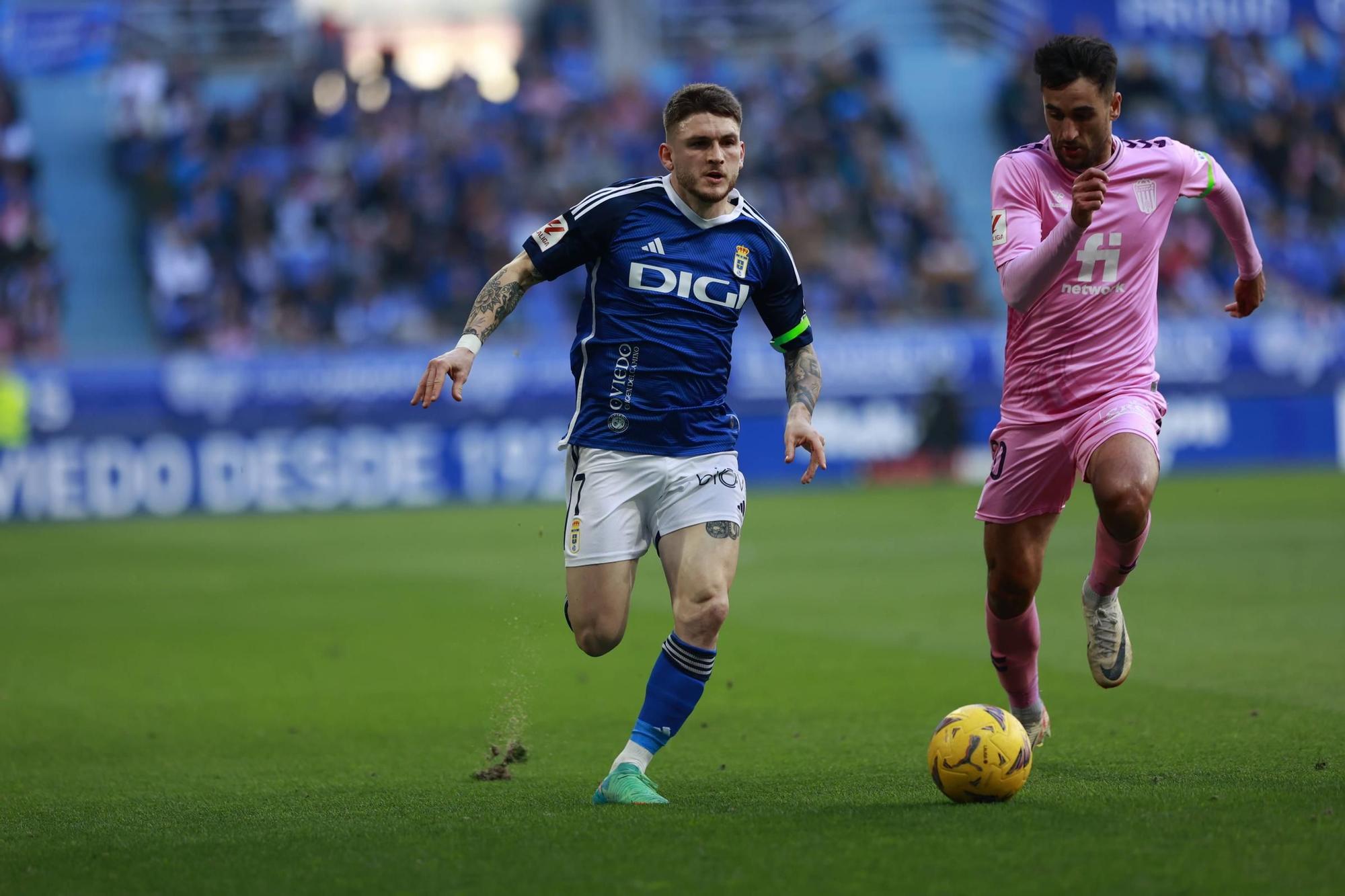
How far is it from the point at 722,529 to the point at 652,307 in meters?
0.85

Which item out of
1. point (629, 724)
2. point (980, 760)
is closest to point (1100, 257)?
point (980, 760)

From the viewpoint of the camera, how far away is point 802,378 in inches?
251

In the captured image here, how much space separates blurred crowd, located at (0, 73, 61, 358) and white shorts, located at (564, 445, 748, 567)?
1993 cm

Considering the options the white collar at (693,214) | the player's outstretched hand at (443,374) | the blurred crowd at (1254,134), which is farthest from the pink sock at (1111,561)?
the blurred crowd at (1254,134)

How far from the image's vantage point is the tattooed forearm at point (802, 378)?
6.28m

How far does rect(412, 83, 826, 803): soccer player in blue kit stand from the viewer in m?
5.93

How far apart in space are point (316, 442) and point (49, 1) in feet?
40.2

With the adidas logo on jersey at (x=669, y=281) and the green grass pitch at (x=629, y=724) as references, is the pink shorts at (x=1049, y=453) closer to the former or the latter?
the green grass pitch at (x=629, y=724)

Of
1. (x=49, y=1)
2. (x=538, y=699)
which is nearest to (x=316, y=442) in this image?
(x=49, y=1)

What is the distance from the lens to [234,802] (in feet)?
19.8

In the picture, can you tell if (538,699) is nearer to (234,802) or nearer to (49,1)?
(234,802)

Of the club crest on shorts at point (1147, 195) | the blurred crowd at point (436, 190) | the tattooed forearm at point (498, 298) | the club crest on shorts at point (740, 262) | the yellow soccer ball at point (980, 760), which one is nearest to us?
the yellow soccer ball at point (980, 760)

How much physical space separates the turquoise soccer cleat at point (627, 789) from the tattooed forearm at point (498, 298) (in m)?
1.59

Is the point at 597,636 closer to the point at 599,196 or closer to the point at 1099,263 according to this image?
the point at 599,196
